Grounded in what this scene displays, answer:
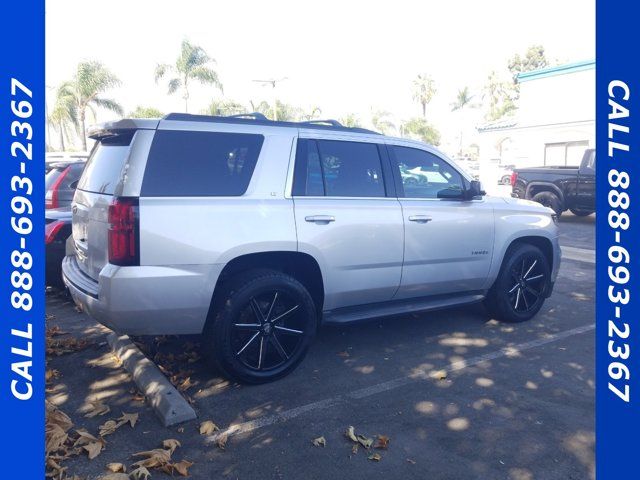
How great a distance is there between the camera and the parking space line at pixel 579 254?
9.62 meters

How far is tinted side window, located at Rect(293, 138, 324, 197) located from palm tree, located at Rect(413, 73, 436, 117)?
6565 cm

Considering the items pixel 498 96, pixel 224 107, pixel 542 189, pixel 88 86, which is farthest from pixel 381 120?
pixel 542 189

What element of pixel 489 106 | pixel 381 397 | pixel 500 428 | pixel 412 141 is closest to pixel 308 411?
pixel 381 397

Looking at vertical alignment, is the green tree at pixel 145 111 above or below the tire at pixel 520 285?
above

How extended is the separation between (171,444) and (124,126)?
2227 mm

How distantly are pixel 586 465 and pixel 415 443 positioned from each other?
0.99 metres

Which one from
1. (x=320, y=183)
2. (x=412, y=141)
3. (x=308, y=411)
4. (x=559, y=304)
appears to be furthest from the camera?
(x=559, y=304)

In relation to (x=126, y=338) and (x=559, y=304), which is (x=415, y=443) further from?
(x=559, y=304)

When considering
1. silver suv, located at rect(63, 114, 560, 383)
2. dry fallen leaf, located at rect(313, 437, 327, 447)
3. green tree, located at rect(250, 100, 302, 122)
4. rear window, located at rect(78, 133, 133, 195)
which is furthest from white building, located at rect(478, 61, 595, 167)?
dry fallen leaf, located at rect(313, 437, 327, 447)

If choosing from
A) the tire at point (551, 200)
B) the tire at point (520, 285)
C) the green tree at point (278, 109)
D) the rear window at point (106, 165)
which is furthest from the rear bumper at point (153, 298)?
the green tree at point (278, 109)

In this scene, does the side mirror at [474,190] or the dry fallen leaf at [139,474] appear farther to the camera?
the side mirror at [474,190]

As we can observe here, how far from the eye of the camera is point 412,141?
5.33 meters

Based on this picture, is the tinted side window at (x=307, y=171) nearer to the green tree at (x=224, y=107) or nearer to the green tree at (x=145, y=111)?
the green tree at (x=145, y=111)

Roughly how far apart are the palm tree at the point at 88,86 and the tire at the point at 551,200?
25.8 m
